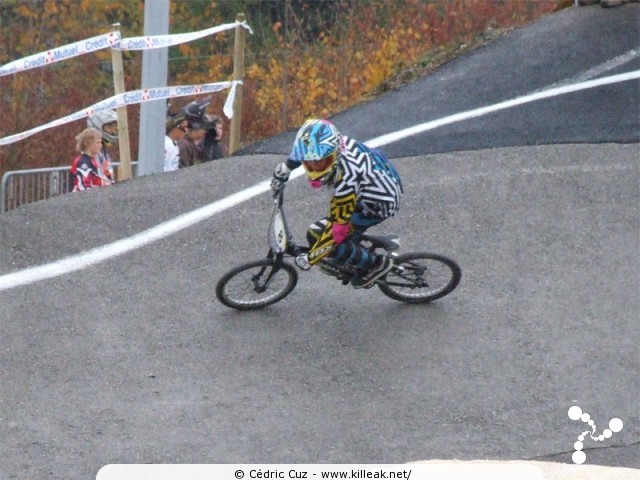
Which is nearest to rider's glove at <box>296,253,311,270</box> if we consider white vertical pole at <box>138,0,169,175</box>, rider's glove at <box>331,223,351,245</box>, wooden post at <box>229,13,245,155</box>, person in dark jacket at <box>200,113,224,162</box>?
rider's glove at <box>331,223,351,245</box>

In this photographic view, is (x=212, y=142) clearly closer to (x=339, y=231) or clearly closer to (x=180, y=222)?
(x=180, y=222)

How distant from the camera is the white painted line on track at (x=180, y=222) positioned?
9766 mm

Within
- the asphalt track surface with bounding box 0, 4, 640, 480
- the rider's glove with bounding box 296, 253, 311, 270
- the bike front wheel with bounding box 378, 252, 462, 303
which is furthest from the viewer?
the bike front wheel with bounding box 378, 252, 462, 303

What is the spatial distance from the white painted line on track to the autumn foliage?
2.25 m

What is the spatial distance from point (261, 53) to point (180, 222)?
1072 centimetres

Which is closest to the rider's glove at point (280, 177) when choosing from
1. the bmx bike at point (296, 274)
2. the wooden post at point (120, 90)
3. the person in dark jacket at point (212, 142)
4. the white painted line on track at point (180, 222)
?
the bmx bike at point (296, 274)

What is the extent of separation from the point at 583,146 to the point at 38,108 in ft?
29.5

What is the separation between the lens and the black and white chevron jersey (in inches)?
332

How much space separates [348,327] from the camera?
9.05 meters

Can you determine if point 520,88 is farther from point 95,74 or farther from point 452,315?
point 95,74

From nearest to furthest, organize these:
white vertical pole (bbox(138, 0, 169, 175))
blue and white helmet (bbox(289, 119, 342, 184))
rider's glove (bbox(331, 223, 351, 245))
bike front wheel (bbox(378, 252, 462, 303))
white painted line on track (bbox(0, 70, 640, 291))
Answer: blue and white helmet (bbox(289, 119, 342, 184))
rider's glove (bbox(331, 223, 351, 245))
bike front wheel (bbox(378, 252, 462, 303))
white painted line on track (bbox(0, 70, 640, 291))
white vertical pole (bbox(138, 0, 169, 175))

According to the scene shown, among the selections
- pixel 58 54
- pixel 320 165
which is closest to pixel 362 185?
Answer: pixel 320 165

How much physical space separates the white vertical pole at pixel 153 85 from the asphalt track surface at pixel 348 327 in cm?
62

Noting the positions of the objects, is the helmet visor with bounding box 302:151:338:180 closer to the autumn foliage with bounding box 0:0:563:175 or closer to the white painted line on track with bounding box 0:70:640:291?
the white painted line on track with bounding box 0:70:640:291
